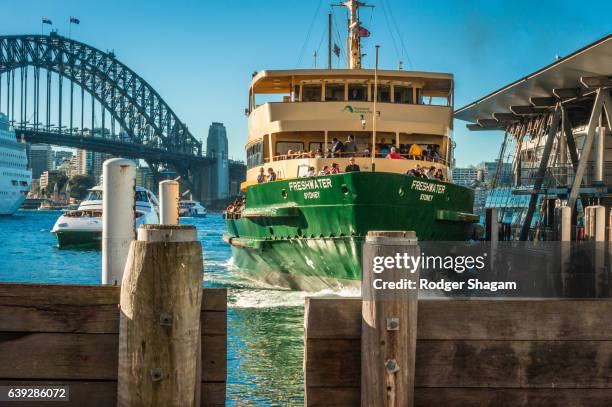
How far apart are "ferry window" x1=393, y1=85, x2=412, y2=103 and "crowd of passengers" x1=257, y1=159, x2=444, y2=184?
8.17ft

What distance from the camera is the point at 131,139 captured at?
131 metres

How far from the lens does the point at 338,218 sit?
17625 millimetres

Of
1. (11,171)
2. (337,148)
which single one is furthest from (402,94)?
(11,171)

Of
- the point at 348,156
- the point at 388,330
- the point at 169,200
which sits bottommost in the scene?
the point at 388,330

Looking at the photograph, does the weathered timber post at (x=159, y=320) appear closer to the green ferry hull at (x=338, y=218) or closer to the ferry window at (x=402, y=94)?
the green ferry hull at (x=338, y=218)

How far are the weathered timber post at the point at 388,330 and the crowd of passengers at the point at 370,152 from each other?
14421 millimetres

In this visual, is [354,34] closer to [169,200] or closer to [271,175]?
[271,175]

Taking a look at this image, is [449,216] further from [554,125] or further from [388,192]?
[554,125]

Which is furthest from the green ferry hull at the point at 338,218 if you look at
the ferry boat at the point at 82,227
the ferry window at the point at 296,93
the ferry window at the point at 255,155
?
the ferry boat at the point at 82,227

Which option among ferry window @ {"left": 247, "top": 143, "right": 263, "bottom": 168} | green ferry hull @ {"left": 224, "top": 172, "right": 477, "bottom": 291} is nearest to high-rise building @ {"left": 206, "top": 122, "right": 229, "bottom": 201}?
ferry window @ {"left": 247, "top": 143, "right": 263, "bottom": 168}

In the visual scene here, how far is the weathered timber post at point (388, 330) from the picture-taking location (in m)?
5.53

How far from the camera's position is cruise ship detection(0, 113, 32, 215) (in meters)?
94.3

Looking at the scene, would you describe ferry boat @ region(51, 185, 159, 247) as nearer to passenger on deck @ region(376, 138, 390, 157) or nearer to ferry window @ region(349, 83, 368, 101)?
ferry window @ region(349, 83, 368, 101)

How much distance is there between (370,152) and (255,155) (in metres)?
4.47
